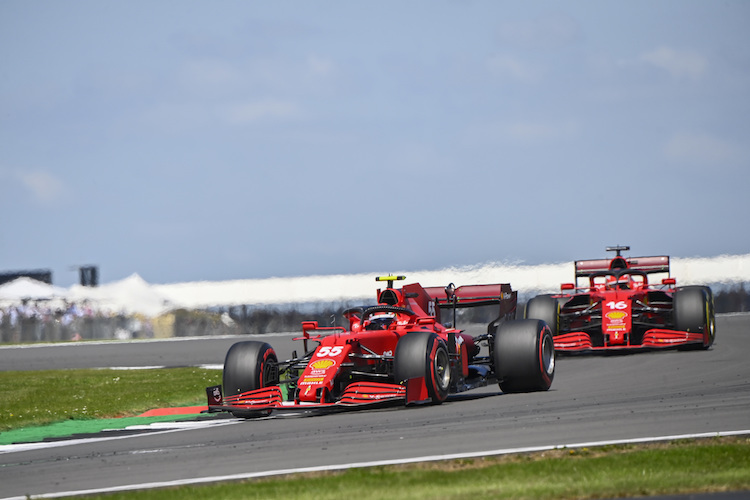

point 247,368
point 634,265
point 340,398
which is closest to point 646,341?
point 634,265

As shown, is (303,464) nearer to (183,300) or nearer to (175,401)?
(175,401)

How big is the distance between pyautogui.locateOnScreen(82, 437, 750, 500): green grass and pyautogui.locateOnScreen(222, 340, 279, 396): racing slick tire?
5435 mm

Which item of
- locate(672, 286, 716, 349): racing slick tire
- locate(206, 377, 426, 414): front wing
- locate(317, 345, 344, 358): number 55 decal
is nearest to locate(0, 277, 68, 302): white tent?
locate(672, 286, 716, 349): racing slick tire

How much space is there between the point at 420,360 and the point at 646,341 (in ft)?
29.5

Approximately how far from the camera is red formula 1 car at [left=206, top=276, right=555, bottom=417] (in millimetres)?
13836

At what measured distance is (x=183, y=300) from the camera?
4541cm

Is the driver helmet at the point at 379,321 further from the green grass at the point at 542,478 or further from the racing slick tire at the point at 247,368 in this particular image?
the green grass at the point at 542,478

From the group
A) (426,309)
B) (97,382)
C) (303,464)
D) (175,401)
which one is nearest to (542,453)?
(303,464)

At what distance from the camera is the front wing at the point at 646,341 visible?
69.0 feet

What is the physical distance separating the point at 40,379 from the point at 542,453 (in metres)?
17.5

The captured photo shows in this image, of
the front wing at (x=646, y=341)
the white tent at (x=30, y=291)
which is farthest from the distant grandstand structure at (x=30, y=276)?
the front wing at (x=646, y=341)

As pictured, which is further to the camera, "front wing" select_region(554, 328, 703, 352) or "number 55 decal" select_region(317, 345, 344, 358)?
"front wing" select_region(554, 328, 703, 352)

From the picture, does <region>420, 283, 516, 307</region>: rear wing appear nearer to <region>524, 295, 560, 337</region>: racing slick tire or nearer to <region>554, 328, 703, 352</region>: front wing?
<region>554, 328, 703, 352</region>: front wing

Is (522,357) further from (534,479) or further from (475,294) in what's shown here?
(534,479)
